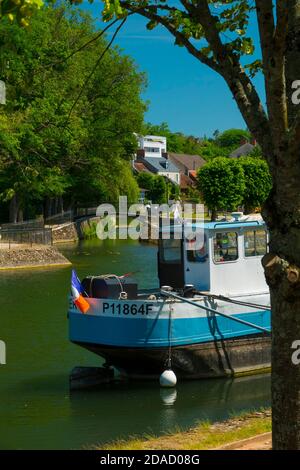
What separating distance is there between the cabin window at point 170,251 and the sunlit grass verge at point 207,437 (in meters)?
7.88

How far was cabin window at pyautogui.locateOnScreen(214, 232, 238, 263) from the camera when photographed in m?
20.8

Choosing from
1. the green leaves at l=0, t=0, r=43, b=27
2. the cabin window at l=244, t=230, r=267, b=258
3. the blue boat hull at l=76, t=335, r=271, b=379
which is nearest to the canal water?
the blue boat hull at l=76, t=335, r=271, b=379

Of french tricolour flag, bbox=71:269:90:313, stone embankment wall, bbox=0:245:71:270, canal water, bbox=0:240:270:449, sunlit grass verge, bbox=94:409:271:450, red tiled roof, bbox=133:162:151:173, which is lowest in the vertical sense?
canal water, bbox=0:240:270:449

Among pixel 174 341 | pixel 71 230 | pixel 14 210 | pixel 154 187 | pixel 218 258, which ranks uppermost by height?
pixel 154 187

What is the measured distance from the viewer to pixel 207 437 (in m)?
12.0

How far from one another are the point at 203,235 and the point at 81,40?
4369 centimetres

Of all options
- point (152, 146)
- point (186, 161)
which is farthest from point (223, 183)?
point (152, 146)

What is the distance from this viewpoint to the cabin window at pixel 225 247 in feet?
68.1

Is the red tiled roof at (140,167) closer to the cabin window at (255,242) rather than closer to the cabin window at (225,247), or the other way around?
the cabin window at (255,242)

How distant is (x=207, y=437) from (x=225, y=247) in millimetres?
9443

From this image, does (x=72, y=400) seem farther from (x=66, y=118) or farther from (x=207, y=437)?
(x=66, y=118)

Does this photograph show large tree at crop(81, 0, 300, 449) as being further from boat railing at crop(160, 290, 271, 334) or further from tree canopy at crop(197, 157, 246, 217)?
tree canopy at crop(197, 157, 246, 217)

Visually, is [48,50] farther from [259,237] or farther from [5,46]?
[5,46]
